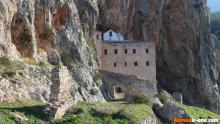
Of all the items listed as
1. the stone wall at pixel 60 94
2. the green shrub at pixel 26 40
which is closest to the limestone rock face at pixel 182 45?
the green shrub at pixel 26 40

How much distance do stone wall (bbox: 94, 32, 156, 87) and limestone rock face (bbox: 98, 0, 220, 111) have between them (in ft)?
30.8

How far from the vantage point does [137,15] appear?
294ft

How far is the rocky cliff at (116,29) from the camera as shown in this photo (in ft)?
191

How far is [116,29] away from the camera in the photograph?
288 ft

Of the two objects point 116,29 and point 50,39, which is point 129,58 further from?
point 50,39

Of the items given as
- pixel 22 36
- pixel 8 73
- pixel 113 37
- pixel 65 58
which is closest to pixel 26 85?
pixel 8 73

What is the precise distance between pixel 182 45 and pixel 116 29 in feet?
42.6

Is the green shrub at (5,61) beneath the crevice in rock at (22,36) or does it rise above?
beneath

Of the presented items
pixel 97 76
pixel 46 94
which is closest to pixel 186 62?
pixel 97 76

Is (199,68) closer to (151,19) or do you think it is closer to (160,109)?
(151,19)

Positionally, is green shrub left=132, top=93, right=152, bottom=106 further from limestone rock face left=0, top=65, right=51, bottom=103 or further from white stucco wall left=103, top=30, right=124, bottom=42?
white stucco wall left=103, top=30, right=124, bottom=42

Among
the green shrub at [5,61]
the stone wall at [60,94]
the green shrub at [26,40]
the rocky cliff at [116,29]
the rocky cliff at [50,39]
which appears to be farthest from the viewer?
the rocky cliff at [116,29]

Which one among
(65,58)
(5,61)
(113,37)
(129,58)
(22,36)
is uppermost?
(22,36)

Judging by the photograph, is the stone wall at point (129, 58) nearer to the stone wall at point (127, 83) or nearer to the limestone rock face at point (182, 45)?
the stone wall at point (127, 83)
